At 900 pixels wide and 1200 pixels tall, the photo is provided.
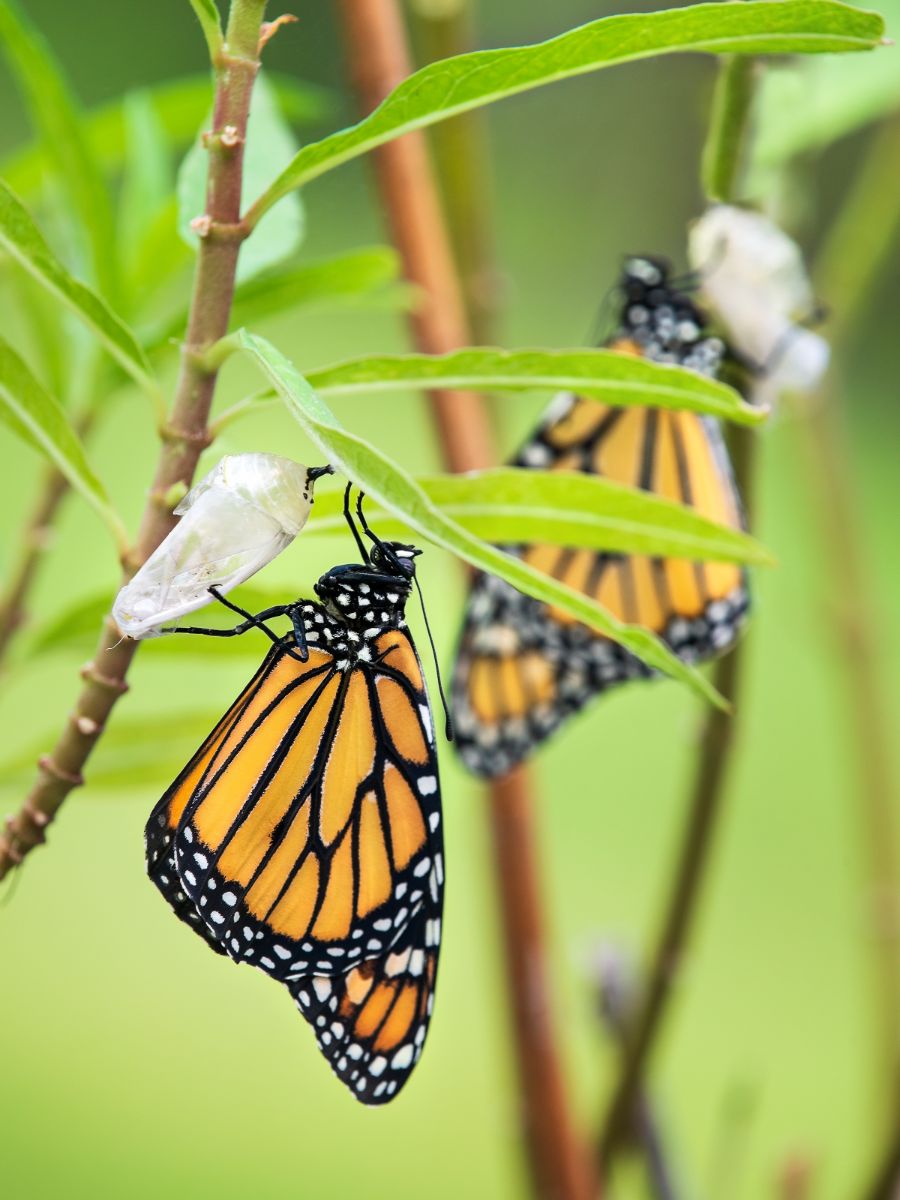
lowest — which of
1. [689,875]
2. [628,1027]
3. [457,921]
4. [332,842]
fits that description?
[457,921]

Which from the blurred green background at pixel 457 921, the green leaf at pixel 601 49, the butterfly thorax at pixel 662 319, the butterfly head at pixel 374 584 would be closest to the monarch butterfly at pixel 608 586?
the butterfly thorax at pixel 662 319

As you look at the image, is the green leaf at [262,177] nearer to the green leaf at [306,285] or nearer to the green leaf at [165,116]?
the green leaf at [306,285]

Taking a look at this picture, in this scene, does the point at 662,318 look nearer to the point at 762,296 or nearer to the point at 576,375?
the point at 762,296

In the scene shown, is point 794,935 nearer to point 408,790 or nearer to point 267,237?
point 408,790

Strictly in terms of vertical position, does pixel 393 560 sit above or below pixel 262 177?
below

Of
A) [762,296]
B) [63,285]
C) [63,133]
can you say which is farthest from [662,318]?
[63,285]

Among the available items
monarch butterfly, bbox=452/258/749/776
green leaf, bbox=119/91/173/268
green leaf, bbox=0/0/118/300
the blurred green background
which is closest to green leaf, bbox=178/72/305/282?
green leaf, bbox=0/0/118/300

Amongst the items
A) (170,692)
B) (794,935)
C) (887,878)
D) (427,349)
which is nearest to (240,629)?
(427,349)
